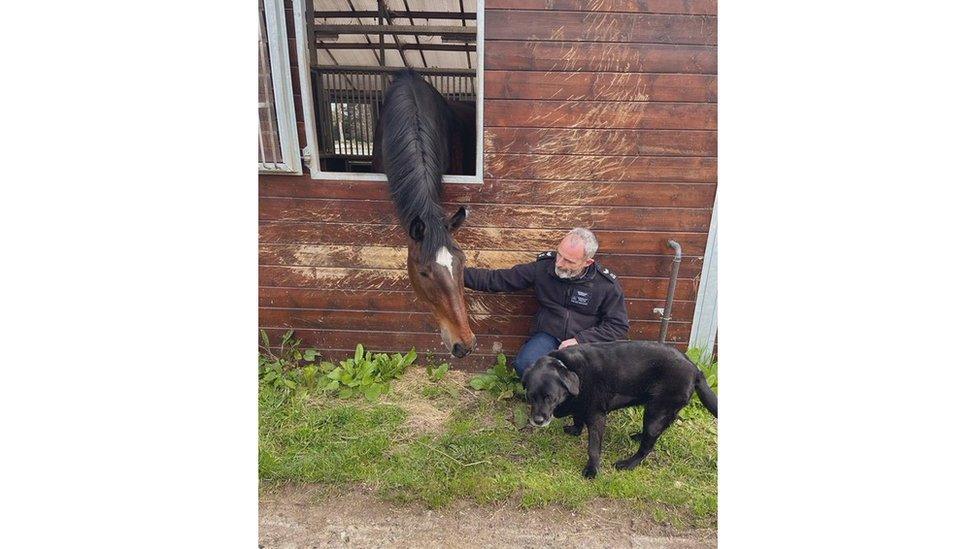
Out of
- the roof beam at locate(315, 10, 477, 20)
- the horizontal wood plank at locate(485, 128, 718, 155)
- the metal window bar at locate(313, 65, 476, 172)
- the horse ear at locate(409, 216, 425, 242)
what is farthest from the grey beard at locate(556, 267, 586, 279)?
the roof beam at locate(315, 10, 477, 20)

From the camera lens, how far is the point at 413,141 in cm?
259

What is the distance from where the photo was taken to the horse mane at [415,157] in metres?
2.41

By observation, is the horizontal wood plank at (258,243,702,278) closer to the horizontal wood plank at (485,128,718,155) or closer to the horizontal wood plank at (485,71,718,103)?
the horizontal wood plank at (485,128,718,155)

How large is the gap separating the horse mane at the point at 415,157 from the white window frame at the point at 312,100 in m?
0.23

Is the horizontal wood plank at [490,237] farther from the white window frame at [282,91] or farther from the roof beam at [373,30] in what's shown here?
the roof beam at [373,30]

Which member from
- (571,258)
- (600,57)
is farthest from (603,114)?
(571,258)

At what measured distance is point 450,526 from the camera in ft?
6.98

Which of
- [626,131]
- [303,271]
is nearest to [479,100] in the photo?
[626,131]

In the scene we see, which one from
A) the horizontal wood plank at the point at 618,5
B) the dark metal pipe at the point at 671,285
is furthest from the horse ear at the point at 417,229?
the dark metal pipe at the point at 671,285

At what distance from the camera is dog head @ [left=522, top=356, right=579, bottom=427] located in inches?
80.0

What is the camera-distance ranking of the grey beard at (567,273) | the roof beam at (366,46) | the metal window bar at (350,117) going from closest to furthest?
the grey beard at (567,273)
the metal window bar at (350,117)
the roof beam at (366,46)

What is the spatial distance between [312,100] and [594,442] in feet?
8.68

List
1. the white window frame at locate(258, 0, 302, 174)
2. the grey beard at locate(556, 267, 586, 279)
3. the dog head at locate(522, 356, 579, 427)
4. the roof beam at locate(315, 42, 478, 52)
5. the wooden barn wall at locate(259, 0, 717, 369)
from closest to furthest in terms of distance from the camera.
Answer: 1. the dog head at locate(522, 356, 579, 427)
2. the white window frame at locate(258, 0, 302, 174)
3. the wooden barn wall at locate(259, 0, 717, 369)
4. the grey beard at locate(556, 267, 586, 279)
5. the roof beam at locate(315, 42, 478, 52)

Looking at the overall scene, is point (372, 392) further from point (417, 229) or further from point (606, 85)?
point (606, 85)
